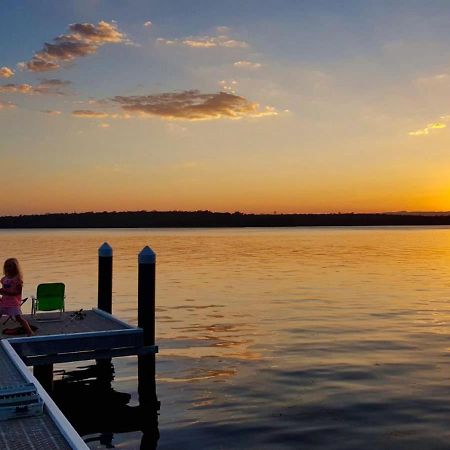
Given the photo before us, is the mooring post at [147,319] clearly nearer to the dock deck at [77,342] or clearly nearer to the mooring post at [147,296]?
the mooring post at [147,296]

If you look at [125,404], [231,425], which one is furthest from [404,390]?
[125,404]

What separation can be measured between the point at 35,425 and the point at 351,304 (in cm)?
2422

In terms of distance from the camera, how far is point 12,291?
13969 mm

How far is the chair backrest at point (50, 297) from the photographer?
1546 cm

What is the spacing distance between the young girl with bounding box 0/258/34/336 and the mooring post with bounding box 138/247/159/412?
8.59ft

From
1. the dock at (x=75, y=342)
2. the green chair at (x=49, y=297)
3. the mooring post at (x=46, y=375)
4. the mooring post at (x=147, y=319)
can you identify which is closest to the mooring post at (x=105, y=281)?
the dock at (x=75, y=342)

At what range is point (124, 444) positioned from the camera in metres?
12.1

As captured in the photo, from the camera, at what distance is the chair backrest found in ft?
50.7

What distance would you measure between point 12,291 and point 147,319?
316 cm

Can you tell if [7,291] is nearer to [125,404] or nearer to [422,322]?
[125,404]

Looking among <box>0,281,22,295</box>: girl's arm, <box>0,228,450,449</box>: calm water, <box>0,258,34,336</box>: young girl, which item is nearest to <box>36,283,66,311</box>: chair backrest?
<box>0,258,34,336</box>: young girl

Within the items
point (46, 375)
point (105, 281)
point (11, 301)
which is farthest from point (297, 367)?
point (11, 301)

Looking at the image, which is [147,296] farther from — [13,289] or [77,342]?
[13,289]

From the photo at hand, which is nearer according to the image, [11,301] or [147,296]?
[11,301]
